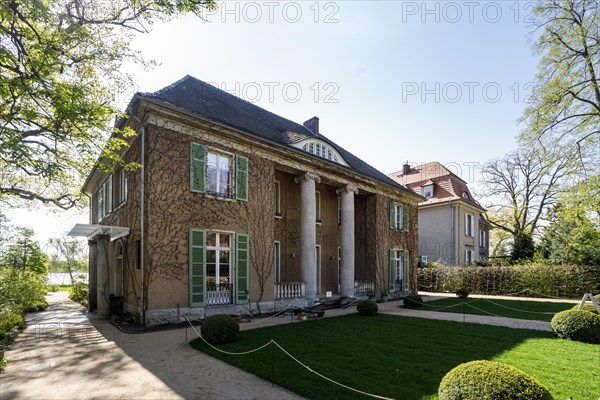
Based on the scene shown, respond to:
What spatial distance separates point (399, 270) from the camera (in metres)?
22.2

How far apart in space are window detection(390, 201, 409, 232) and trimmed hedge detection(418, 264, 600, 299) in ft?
20.4

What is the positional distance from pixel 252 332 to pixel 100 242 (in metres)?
7.23

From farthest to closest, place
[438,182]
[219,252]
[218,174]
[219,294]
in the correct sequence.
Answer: [438,182] → [218,174] → [219,252] → [219,294]

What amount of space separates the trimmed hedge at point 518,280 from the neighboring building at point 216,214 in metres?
9.41

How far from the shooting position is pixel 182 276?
1118 cm

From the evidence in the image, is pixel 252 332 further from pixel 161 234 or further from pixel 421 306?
pixel 421 306

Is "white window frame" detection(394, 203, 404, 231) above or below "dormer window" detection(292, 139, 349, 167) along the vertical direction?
below

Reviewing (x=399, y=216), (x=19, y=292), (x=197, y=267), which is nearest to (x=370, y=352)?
(x=197, y=267)

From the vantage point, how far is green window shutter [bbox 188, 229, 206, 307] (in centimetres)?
1130

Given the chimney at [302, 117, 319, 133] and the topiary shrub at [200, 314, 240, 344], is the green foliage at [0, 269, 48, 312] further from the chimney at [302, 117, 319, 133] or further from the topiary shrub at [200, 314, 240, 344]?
the chimney at [302, 117, 319, 133]

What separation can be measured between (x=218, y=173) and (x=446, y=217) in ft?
79.9

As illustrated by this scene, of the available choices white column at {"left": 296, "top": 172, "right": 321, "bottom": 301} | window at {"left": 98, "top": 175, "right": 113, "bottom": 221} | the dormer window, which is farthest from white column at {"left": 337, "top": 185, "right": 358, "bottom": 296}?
window at {"left": 98, "top": 175, "right": 113, "bottom": 221}

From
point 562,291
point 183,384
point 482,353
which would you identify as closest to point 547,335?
point 482,353

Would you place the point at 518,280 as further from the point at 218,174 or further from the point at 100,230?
the point at 100,230
